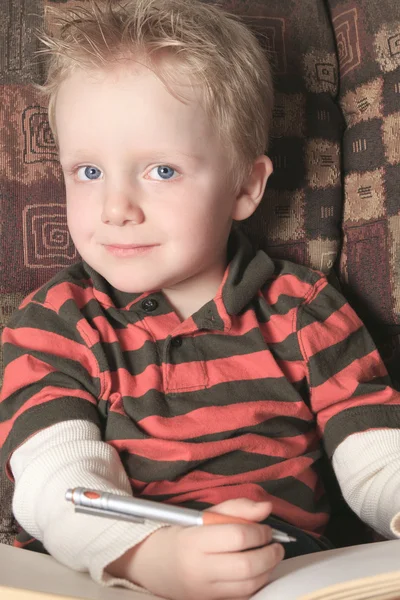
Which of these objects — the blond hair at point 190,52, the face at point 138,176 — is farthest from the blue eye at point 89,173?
the blond hair at point 190,52

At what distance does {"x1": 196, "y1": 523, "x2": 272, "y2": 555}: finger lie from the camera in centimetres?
74

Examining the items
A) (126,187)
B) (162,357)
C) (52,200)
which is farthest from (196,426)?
(52,200)

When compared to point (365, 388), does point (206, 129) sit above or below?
above

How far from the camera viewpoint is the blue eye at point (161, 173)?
1.00 m

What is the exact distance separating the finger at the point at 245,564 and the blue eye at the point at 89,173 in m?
0.53

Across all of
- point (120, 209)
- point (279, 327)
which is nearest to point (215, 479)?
point (279, 327)

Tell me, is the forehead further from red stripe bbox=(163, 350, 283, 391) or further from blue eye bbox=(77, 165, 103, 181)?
red stripe bbox=(163, 350, 283, 391)

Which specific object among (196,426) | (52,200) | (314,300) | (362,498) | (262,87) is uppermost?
(262,87)

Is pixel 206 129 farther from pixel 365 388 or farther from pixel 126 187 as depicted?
pixel 365 388

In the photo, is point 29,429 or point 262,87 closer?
point 29,429

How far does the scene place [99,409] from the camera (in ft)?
3.40

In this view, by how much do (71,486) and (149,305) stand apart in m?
0.31

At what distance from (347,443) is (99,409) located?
354 millimetres

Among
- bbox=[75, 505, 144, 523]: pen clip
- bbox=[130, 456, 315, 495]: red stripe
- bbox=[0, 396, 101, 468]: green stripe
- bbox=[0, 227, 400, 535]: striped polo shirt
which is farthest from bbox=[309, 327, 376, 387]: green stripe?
bbox=[75, 505, 144, 523]: pen clip
